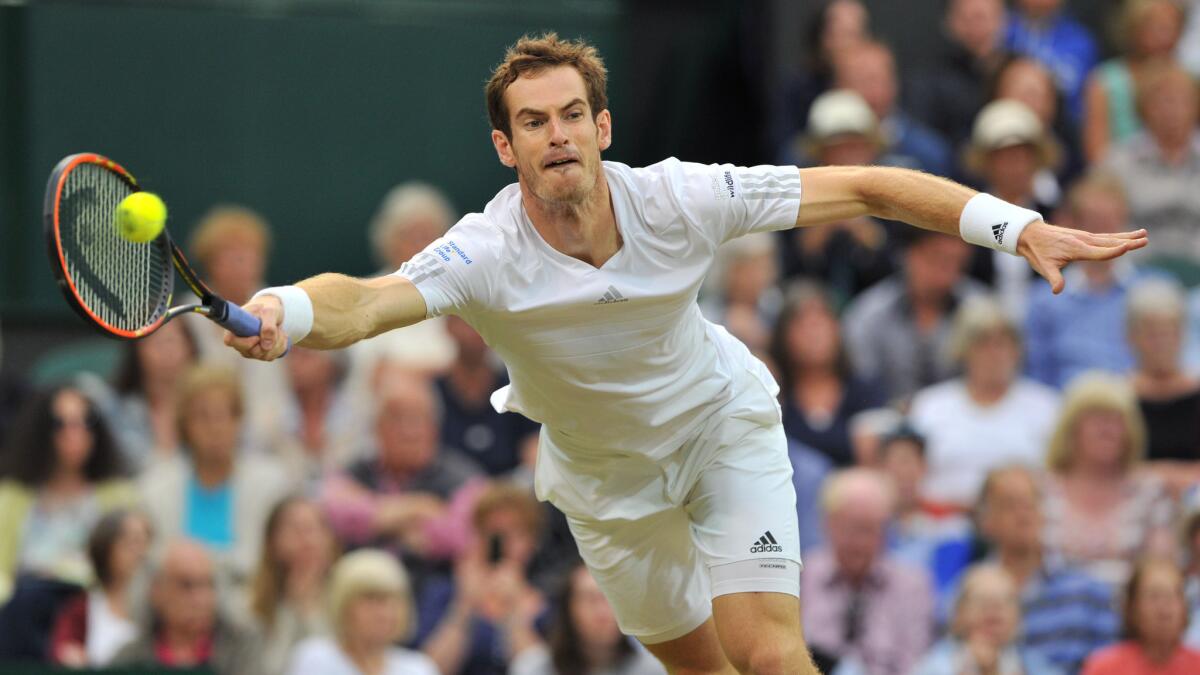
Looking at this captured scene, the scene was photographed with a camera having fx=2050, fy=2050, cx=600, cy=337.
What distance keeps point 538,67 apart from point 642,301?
779 millimetres

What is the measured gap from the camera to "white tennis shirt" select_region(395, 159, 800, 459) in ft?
20.2

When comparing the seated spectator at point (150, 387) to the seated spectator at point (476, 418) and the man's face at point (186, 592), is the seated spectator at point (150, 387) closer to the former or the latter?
the man's face at point (186, 592)

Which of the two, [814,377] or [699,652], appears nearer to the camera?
[699,652]

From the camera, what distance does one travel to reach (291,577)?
29.9 ft

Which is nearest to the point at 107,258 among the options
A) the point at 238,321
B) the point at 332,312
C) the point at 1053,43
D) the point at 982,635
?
the point at 238,321

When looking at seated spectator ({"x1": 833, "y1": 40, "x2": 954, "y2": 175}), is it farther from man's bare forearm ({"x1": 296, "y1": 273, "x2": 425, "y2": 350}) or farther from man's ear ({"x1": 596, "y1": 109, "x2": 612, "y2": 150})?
man's bare forearm ({"x1": 296, "y1": 273, "x2": 425, "y2": 350})

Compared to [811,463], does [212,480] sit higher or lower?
higher

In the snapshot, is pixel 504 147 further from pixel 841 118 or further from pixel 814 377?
pixel 841 118

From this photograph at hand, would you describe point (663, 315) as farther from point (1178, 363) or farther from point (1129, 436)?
point (1178, 363)

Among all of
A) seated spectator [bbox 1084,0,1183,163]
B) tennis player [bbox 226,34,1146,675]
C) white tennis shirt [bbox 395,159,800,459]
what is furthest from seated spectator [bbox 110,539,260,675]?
seated spectator [bbox 1084,0,1183,163]

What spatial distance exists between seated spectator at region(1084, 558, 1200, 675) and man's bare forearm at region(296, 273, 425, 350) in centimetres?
427

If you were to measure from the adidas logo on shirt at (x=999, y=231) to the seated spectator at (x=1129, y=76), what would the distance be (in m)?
6.02

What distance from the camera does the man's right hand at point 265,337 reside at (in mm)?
5328

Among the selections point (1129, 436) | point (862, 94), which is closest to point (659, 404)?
point (1129, 436)
